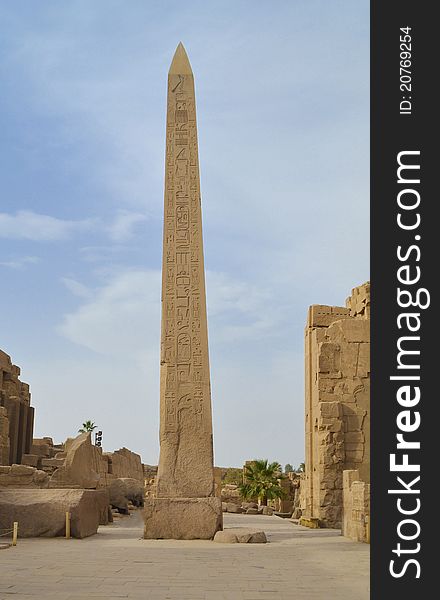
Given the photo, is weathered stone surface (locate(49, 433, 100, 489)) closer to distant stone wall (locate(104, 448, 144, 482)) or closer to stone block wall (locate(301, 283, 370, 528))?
stone block wall (locate(301, 283, 370, 528))

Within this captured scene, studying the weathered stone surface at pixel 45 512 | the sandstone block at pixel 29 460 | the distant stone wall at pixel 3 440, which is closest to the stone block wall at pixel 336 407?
the weathered stone surface at pixel 45 512

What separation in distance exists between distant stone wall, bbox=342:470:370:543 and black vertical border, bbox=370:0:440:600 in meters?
5.98

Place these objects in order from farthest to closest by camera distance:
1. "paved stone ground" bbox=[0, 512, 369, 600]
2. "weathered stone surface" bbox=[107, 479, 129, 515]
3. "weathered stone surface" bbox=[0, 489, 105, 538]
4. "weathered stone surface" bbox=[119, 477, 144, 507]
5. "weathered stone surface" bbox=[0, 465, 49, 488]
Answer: "weathered stone surface" bbox=[119, 477, 144, 507] < "weathered stone surface" bbox=[107, 479, 129, 515] < "weathered stone surface" bbox=[0, 465, 49, 488] < "weathered stone surface" bbox=[0, 489, 105, 538] < "paved stone ground" bbox=[0, 512, 369, 600]

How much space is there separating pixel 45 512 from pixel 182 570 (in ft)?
14.0

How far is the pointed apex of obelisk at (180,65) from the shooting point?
13102 millimetres

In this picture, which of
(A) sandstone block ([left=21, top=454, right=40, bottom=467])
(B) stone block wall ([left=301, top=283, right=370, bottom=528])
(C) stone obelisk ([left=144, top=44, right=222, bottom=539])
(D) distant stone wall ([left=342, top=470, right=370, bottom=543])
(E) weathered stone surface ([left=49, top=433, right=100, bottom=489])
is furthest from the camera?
(A) sandstone block ([left=21, top=454, right=40, bottom=467])

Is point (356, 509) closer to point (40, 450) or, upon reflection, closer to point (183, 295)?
point (183, 295)

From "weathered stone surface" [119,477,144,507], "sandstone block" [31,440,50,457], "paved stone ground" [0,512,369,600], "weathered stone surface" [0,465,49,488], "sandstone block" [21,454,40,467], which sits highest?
"sandstone block" [31,440,50,457]

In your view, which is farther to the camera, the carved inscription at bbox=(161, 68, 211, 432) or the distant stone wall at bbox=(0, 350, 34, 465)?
the distant stone wall at bbox=(0, 350, 34, 465)

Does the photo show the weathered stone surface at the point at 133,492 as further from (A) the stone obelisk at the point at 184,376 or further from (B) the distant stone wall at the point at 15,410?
(A) the stone obelisk at the point at 184,376

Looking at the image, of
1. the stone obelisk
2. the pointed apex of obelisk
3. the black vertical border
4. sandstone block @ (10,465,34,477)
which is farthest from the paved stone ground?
the pointed apex of obelisk

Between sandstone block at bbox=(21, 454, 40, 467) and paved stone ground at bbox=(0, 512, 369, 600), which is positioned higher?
sandstone block at bbox=(21, 454, 40, 467)

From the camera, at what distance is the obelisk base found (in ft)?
37.3

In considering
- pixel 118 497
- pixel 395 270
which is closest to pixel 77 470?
pixel 118 497
